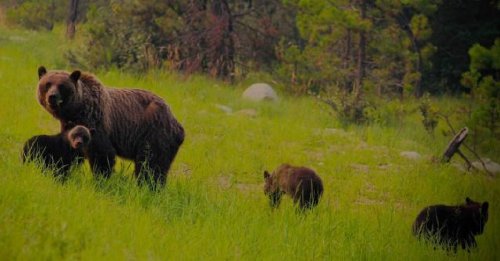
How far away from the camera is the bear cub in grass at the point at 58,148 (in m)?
6.55

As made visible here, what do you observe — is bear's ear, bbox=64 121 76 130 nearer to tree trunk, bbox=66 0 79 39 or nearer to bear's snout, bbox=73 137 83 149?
bear's snout, bbox=73 137 83 149

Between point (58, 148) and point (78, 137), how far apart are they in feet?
1.04

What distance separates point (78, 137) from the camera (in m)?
6.52

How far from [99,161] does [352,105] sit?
30.7 ft

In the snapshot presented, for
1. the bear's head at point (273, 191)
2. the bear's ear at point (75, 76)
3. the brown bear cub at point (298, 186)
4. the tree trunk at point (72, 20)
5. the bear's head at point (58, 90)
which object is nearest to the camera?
the bear's head at point (58, 90)

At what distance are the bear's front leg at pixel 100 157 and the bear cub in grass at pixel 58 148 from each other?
0.50ft

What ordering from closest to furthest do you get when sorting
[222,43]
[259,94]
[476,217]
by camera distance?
[476,217], [259,94], [222,43]

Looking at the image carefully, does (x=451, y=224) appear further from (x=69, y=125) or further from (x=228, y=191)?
(x=69, y=125)

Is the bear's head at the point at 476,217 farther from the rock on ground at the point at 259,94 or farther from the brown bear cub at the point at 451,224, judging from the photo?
the rock on ground at the point at 259,94

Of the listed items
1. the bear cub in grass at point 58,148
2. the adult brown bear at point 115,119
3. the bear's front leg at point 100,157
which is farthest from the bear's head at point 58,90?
the bear's front leg at point 100,157

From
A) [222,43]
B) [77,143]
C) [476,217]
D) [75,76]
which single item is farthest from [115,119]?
[222,43]

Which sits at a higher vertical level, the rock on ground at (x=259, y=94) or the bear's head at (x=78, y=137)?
Result: the bear's head at (x=78, y=137)

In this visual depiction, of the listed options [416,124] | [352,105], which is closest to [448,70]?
[416,124]

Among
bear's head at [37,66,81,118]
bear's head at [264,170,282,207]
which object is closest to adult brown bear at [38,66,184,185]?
bear's head at [37,66,81,118]
